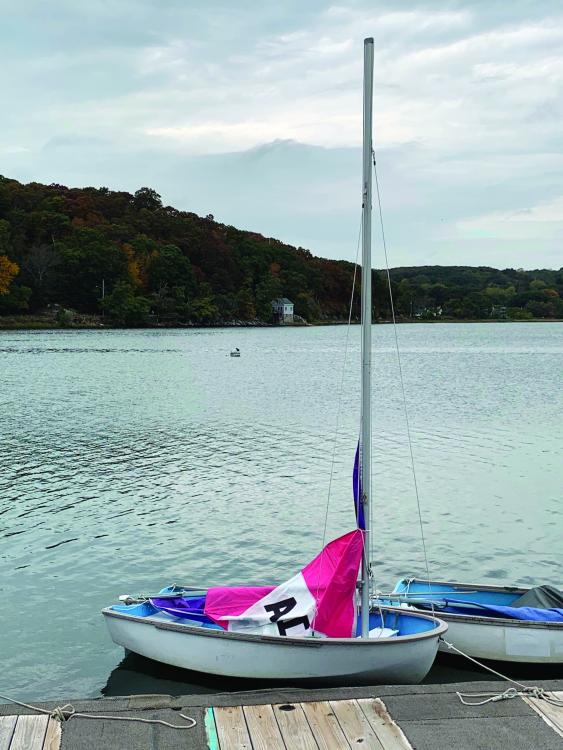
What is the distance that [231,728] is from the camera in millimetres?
7410

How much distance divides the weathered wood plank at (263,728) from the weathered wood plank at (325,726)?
0.32 m

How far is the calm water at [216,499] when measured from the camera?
539 inches

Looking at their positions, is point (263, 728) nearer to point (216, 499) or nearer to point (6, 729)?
point (6, 729)

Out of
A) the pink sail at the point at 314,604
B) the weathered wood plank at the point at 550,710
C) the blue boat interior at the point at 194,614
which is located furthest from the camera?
the blue boat interior at the point at 194,614

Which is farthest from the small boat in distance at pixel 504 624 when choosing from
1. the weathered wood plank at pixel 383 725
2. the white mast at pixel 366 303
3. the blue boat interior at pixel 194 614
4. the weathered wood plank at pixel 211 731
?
the weathered wood plank at pixel 211 731

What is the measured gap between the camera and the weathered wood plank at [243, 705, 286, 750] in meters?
7.15

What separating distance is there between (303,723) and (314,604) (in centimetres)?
235

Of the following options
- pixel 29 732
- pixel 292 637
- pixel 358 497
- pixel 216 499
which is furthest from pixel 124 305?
pixel 29 732

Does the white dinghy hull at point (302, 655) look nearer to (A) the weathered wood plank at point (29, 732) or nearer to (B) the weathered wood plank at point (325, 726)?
(B) the weathered wood plank at point (325, 726)

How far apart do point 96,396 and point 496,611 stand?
38020mm

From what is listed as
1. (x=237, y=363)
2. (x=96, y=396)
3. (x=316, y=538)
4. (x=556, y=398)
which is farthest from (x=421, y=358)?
(x=316, y=538)

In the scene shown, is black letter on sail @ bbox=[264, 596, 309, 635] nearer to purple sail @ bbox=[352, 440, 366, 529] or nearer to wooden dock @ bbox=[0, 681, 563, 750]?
purple sail @ bbox=[352, 440, 366, 529]

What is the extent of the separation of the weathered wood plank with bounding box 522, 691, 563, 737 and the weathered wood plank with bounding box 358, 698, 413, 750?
136cm

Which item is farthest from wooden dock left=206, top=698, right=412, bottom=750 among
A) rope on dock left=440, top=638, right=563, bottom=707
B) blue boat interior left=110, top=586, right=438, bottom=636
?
blue boat interior left=110, top=586, right=438, bottom=636
